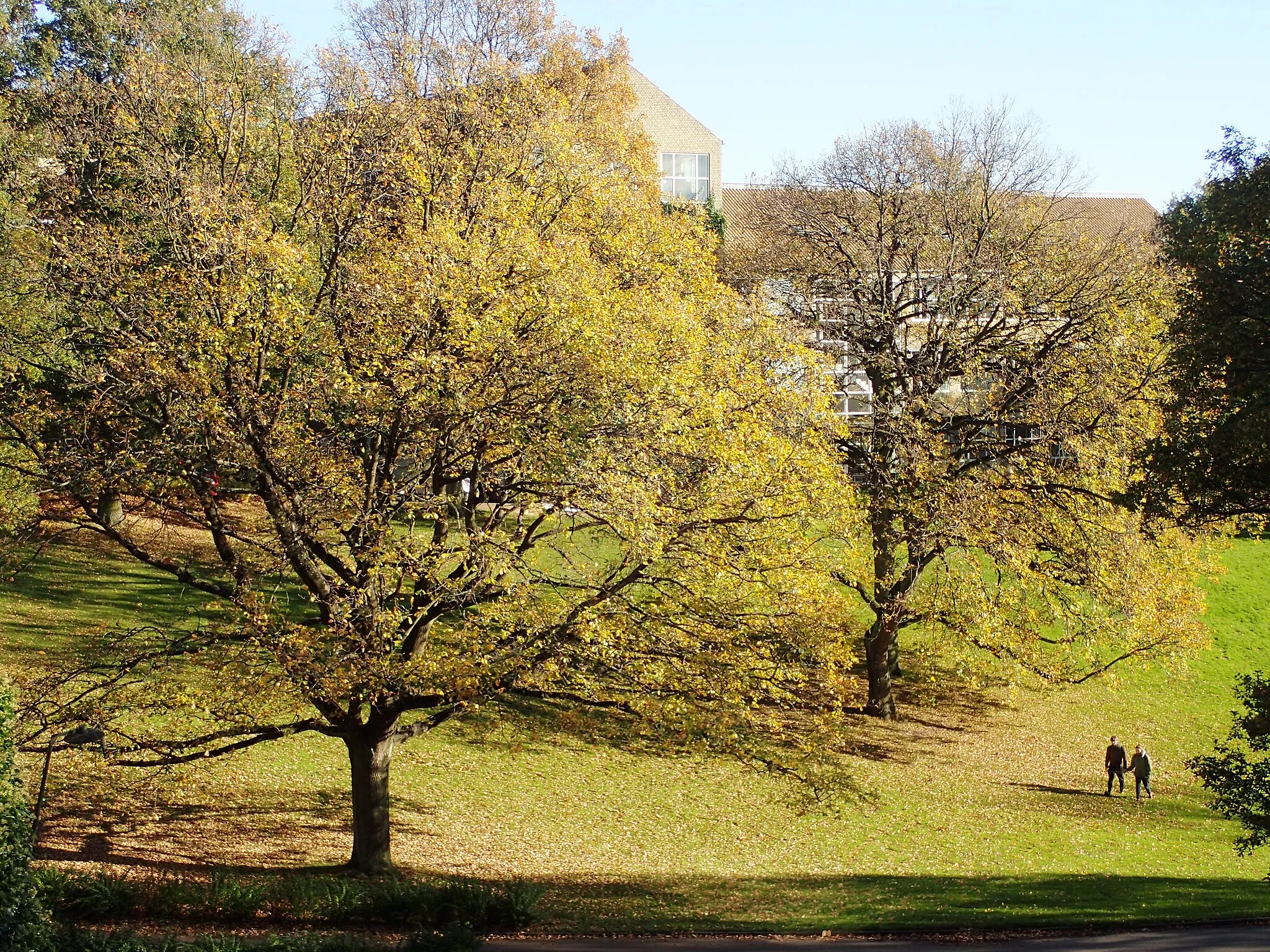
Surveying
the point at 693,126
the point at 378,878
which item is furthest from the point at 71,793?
the point at 693,126

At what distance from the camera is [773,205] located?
92.5 feet

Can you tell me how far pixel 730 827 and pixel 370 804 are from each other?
750 cm

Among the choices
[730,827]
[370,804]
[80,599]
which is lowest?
[730,827]

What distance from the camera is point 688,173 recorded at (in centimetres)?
5238

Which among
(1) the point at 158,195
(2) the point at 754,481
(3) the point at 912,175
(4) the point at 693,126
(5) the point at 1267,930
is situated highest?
(4) the point at 693,126

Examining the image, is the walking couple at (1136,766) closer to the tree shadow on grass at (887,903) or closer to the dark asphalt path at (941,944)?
the tree shadow on grass at (887,903)

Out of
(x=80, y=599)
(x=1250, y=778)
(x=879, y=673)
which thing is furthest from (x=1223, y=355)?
(x=80, y=599)

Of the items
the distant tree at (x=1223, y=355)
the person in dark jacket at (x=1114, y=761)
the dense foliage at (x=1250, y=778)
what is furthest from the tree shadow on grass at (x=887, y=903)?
the distant tree at (x=1223, y=355)

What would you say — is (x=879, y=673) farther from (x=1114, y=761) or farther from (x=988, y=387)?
(x=988, y=387)

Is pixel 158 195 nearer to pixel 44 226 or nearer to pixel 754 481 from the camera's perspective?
pixel 44 226

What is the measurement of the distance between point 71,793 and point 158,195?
9.06 metres

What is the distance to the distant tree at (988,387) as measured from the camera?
22953 millimetres

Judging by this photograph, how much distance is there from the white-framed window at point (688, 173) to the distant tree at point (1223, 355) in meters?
38.2

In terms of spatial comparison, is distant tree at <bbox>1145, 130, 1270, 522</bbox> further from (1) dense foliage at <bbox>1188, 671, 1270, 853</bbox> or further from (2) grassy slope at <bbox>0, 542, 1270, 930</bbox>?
(2) grassy slope at <bbox>0, 542, 1270, 930</bbox>
